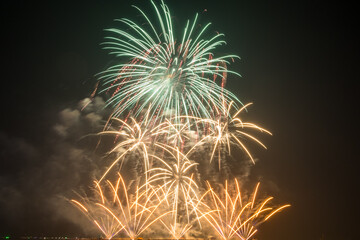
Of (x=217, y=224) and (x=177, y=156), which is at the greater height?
(x=177, y=156)

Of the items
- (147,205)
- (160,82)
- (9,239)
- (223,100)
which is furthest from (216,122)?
(9,239)

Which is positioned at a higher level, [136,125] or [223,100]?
[136,125]

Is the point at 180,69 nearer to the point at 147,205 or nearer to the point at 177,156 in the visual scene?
the point at 177,156

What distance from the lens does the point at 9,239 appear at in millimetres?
61375

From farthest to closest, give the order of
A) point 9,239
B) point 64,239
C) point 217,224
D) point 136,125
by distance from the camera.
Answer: point 9,239, point 64,239, point 217,224, point 136,125

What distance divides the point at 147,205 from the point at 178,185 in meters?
4.38

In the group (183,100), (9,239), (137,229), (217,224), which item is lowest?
(217,224)

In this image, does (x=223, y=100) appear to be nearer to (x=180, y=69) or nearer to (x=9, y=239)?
(x=180, y=69)

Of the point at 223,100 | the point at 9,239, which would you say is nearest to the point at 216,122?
the point at 223,100

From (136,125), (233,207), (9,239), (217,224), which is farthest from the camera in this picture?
(9,239)

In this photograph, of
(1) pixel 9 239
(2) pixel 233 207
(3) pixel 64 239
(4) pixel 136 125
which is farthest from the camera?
(1) pixel 9 239

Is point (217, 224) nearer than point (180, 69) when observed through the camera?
No

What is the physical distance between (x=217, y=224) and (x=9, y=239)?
49230 mm

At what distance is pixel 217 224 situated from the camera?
93.6ft
